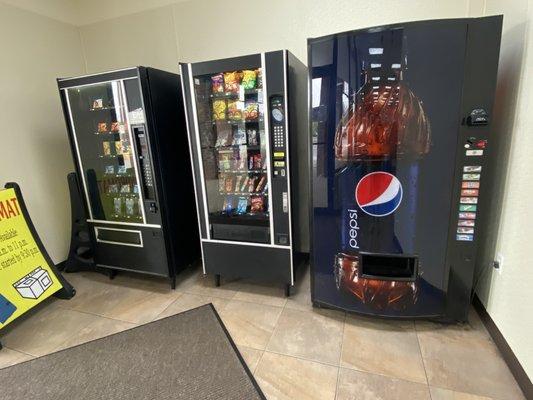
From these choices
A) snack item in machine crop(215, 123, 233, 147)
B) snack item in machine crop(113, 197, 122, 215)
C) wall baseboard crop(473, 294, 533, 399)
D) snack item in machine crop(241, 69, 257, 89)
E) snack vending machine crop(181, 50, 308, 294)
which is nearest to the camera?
wall baseboard crop(473, 294, 533, 399)

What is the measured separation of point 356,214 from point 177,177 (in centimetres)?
156

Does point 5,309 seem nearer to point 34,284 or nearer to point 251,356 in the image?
point 34,284

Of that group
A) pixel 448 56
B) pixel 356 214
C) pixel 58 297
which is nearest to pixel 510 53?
pixel 448 56

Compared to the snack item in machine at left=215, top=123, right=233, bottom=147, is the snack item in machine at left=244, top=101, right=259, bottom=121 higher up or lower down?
higher up

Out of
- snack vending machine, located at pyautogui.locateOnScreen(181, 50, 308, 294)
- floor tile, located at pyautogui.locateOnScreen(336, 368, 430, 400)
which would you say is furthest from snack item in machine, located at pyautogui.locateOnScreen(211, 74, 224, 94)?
floor tile, located at pyautogui.locateOnScreen(336, 368, 430, 400)

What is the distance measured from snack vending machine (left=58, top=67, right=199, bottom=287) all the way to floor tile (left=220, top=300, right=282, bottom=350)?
675 millimetres

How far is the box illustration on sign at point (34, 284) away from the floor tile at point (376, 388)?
2300 mm

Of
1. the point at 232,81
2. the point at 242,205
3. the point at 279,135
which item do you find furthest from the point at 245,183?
the point at 232,81

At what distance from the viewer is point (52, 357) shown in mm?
1840

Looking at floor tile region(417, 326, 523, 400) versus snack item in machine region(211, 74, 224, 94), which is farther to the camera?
snack item in machine region(211, 74, 224, 94)

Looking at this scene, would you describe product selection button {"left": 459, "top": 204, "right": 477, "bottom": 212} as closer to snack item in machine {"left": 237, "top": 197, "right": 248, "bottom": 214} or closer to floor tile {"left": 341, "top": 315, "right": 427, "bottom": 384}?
floor tile {"left": 341, "top": 315, "right": 427, "bottom": 384}

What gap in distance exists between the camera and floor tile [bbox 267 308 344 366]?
5.82 feet

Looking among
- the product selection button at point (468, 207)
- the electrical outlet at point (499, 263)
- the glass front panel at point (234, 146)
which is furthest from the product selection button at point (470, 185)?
the glass front panel at point (234, 146)

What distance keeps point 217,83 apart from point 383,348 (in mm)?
2183
